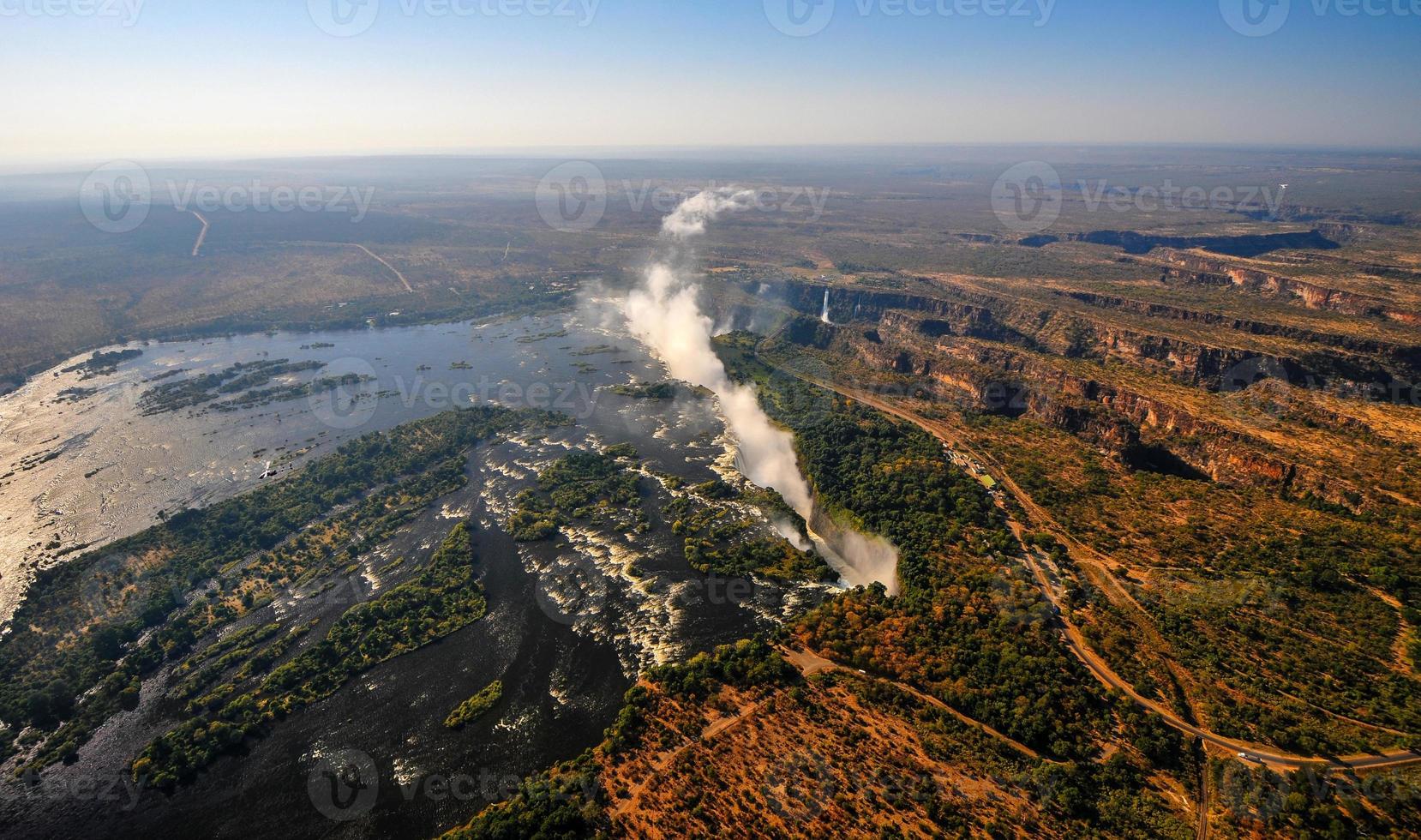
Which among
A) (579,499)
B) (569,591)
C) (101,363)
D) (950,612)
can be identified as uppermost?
(101,363)

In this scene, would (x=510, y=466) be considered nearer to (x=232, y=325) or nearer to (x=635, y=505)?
(x=635, y=505)

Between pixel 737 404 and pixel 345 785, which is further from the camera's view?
pixel 737 404

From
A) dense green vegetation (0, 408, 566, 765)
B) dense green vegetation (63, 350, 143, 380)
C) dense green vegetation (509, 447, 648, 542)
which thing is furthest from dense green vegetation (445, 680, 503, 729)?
dense green vegetation (63, 350, 143, 380)

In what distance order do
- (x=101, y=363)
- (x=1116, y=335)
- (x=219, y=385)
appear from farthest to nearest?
(x=101, y=363)
(x=219, y=385)
(x=1116, y=335)

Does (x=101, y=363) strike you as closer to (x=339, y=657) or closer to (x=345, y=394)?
(x=345, y=394)

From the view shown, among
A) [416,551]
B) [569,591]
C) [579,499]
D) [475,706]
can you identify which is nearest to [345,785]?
[475,706]

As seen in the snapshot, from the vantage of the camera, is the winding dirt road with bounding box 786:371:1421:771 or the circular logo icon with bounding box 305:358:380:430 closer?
the winding dirt road with bounding box 786:371:1421:771

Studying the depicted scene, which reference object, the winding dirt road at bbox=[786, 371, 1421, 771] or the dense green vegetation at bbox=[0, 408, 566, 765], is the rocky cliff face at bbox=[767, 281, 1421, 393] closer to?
the winding dirt road at bbox=[786, 371, 1421, 771]
